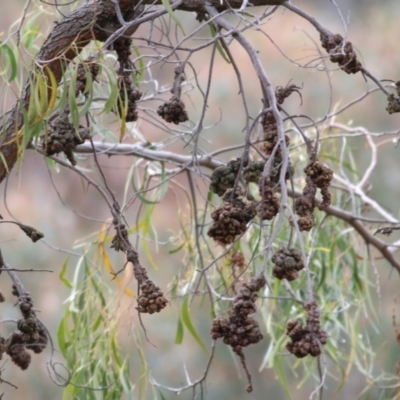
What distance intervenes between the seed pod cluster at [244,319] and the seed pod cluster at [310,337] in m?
0.03

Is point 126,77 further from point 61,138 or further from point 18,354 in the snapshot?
point 18,354

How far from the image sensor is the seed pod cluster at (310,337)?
539 millimetres

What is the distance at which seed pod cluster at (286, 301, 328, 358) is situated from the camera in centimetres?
54

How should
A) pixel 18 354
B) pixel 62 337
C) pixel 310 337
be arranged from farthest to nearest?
pixel 62 337
pixel 18 354
pixel 310 337

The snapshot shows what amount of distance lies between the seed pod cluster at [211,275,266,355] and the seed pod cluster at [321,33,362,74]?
0.24 metres

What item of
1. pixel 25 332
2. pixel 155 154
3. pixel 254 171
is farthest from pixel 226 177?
pixel 155 154

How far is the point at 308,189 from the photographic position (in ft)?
2.10

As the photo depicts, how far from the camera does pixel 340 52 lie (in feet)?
2.24

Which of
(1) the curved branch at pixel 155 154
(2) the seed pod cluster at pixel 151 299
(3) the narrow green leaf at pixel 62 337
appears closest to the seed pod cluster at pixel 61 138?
(2) the seed pod cluster at pixel 151 299

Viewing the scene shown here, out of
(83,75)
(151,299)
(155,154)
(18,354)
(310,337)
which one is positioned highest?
(155,154)

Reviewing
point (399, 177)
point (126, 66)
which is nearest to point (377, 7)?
point (399, 177)

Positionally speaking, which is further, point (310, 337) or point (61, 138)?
point (61, 138)

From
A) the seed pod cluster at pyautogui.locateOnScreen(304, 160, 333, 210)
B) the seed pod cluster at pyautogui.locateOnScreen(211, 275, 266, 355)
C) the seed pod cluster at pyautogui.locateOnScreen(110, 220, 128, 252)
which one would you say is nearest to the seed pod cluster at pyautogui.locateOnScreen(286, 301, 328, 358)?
the seed pod cluster at pyautogui.locateOnScreen(211, 275, 266, 355)

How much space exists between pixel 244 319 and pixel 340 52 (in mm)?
269
